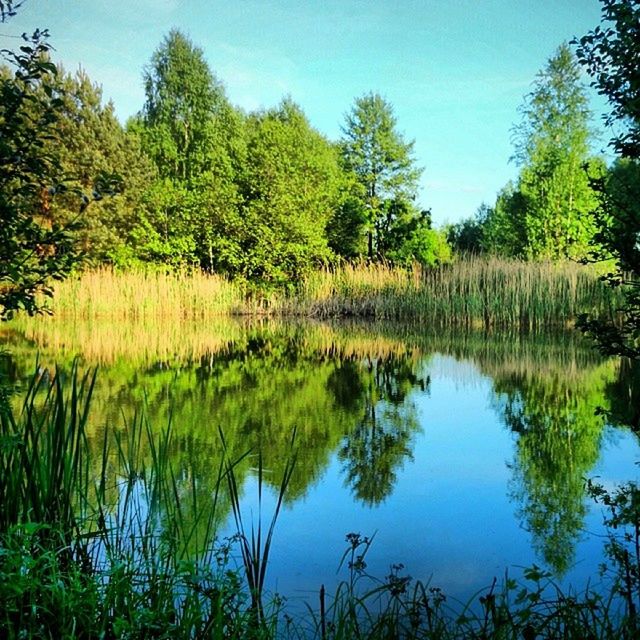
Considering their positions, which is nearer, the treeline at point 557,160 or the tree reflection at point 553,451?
the tree reflection at point 553,451

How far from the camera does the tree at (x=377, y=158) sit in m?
25.9

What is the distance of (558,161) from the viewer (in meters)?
22.2

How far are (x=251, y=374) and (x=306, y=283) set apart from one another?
12.1 meters

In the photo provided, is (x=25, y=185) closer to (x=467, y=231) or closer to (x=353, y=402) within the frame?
(x=353, y=402)

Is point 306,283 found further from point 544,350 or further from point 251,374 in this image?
point 251,374

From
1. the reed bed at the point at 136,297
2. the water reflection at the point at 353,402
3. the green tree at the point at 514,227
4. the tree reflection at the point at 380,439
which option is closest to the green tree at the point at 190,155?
the reed bed at the point at 136,297

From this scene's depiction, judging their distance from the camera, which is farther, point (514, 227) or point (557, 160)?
point (514, 227)

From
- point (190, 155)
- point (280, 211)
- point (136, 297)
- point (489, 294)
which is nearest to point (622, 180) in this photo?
point (489, 294)

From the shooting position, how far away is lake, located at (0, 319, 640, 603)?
9.00 feet

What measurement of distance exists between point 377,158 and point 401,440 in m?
22.5

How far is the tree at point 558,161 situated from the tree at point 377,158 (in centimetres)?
483

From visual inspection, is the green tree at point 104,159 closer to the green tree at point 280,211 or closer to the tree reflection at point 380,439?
the green tree at point 280,211

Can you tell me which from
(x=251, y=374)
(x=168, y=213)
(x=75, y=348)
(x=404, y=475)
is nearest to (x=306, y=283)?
(x=168, y=213)

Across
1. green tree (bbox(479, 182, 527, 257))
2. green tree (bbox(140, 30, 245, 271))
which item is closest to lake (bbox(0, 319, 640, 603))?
green tree (bbox(140, 30, 245, 271))
